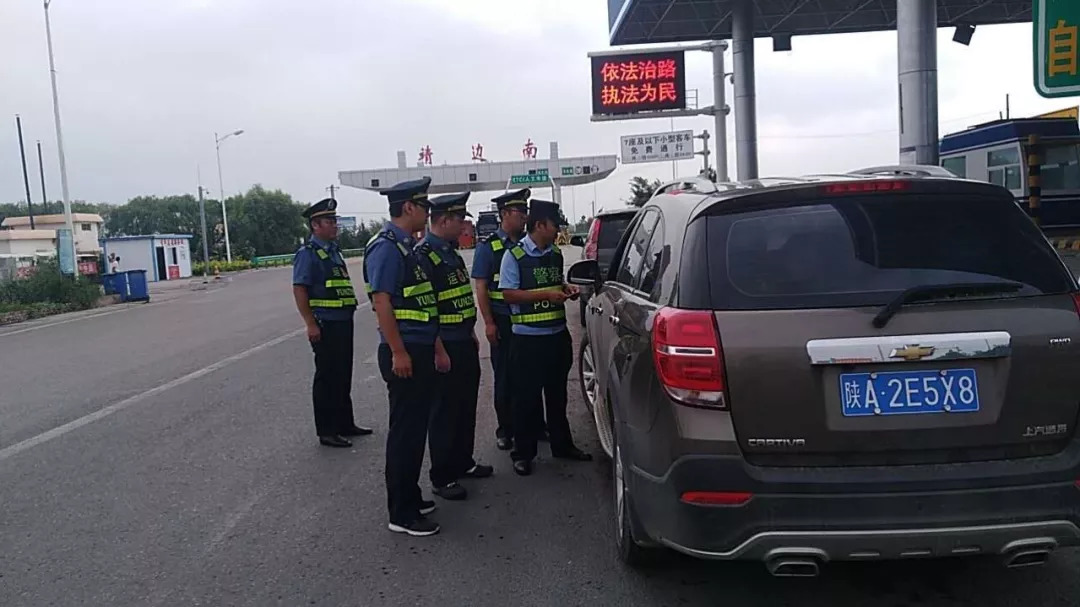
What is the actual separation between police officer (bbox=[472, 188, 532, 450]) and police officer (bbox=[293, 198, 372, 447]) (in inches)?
46.4

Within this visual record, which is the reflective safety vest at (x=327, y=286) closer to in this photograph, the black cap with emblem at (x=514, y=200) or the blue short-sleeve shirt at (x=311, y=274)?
the blue short-sleeve shirt at (x=311, y=274)

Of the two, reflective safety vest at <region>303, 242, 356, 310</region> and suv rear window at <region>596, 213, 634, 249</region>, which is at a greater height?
suv rear window at <region>596, 213, 634, 249</region>

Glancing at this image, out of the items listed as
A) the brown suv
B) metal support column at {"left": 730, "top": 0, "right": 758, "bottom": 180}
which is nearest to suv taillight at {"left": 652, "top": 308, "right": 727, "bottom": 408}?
the brown suv

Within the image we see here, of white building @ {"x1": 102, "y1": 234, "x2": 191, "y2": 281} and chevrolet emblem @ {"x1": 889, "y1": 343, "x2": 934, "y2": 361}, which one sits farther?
white building @ {"x1": 102, "y1": 234, "x2": 191, "y2": 281}

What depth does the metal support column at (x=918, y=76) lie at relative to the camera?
10.5 m

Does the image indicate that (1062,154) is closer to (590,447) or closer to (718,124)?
(718,124)

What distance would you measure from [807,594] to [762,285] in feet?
4.78

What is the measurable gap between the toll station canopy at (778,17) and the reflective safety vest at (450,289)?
1262cm

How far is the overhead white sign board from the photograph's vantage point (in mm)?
28484

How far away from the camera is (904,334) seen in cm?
282

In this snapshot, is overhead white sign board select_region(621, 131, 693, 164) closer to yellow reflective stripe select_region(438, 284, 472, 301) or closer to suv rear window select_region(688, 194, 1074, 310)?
yellow reflective stripe select_region(438, 284, 472, 301)

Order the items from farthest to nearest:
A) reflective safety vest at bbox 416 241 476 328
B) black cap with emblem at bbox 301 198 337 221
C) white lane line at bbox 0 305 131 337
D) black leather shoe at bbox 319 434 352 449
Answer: white lane line at bbox 0 305 131 337, black cap with emblem at bbox 301 198 337 221, black leather shoe at bbox 319 434 352 449, reflective safety vest at bbox 416 241 476 328

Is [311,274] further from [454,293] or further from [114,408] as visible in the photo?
[114,408]

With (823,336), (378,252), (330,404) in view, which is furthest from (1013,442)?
(330,404)
